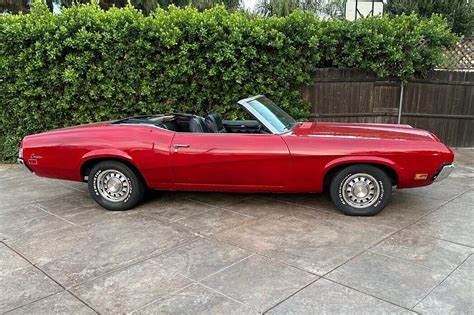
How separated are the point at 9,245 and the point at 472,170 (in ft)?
23.3

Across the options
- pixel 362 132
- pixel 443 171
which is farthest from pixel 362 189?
pixel 443 171

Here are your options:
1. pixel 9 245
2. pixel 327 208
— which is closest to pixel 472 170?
pixel 327 208

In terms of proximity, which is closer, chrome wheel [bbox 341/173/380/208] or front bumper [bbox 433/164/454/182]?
front bumper [bbox 433/164/454/182]

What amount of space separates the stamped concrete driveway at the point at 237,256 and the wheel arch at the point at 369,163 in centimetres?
47

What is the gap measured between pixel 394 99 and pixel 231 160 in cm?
541

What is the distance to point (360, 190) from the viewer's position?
476 cm

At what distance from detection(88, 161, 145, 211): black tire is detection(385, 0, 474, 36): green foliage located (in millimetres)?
14110

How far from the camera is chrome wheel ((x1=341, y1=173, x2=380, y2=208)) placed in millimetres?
4730

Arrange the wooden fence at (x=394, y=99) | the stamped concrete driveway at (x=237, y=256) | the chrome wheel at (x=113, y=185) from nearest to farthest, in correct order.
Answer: the stamped concrete driveway at (x=237, y=256) < the chrome wheel at (x=113, y=185) < the wooden fence at (x=394, y=99)

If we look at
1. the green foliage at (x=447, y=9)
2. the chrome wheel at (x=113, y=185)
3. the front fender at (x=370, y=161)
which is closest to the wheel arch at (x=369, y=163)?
the front fender at (x=370, y=161)

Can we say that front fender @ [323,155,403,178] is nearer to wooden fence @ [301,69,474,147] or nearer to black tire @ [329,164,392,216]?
black tire @ [329,164,392,216]

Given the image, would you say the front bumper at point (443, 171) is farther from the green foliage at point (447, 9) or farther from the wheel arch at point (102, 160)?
the green foliage at point (447, 9)

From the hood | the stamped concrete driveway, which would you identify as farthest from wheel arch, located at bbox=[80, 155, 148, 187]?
the hood

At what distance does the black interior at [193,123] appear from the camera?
541cm
